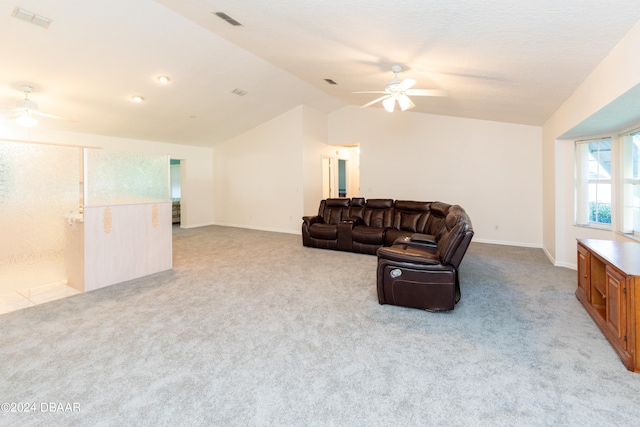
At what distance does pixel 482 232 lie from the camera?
6430 millimetres

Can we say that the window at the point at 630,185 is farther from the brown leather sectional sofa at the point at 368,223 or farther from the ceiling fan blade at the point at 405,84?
the ceiling fan blade at the point at 405,84

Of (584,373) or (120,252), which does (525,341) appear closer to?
(584,373)

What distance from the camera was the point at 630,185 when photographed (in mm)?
3721

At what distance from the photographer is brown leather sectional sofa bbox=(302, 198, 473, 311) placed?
9.62 feet

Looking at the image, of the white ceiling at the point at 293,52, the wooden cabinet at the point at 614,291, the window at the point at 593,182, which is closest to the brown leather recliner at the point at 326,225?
the white ceiling at the point at 293,52

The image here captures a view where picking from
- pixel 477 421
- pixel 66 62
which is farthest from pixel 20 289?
pixel 477 421

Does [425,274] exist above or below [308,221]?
below

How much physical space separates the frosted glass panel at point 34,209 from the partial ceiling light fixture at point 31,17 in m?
1.36

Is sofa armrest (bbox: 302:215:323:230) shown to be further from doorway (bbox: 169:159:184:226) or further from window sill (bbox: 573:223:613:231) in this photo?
doorway (bbox: 169:159:184:226)

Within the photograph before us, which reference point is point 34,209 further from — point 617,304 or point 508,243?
point 508,243

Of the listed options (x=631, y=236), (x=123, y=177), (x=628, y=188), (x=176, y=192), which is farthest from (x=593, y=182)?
(x=176, y=192)

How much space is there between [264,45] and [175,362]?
399 centimetres

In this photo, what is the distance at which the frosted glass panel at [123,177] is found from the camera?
3881mm

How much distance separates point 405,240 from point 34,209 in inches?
185
